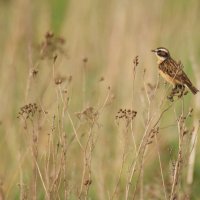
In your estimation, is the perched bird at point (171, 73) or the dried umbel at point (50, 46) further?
the dried umbel at point (50, 46)

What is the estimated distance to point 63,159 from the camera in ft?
18.9

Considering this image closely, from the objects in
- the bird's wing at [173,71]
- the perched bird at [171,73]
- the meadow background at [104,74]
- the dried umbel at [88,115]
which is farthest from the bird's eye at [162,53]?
the dried umbel at [88,115]

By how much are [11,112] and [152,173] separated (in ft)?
8.37

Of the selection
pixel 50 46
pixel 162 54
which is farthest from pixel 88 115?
pixel 50 46

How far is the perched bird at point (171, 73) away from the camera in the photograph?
6.87 meters

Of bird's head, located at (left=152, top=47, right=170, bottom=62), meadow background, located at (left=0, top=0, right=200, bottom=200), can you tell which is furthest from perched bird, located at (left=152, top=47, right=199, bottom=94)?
meadow background, located at (left=0, top=0, right=200, bottom=200)

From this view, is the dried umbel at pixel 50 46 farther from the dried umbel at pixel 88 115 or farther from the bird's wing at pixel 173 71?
the dried umbel at pixel 88 115

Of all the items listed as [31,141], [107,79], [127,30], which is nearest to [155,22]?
[127,30]

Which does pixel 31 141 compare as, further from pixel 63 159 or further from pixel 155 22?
pixel 155 22

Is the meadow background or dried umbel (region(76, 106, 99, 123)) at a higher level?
the meadow background

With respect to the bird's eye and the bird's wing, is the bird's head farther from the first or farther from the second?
the bird's wing

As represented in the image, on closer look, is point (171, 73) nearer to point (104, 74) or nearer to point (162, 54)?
point (162, 54)

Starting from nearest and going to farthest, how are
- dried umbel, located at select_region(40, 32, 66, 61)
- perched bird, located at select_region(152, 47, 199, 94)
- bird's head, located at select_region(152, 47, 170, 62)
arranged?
1. perched bird, located at select_region(152, 47, 199, 94)
2. bird's head, located at select_region(152, 47, 170, 62)
3. dried umbel, located at select_region(40, 32, 66, 61)

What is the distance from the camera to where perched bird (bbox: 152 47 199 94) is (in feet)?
22.5
